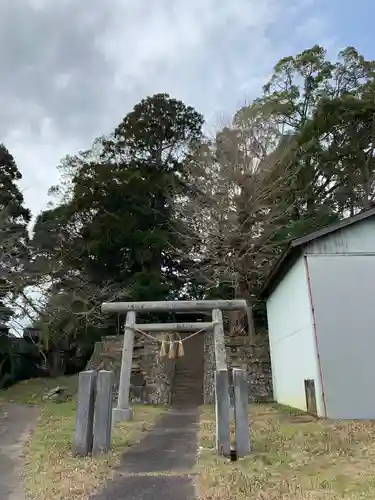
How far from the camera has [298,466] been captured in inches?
221

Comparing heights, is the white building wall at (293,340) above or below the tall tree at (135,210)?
below

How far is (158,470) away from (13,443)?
12.9ft

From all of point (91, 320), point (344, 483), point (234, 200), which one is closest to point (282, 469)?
point (344, 483)

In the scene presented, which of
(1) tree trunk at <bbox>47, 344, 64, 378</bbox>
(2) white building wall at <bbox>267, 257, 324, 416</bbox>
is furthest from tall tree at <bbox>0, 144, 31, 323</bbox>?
(2) white building wall at <bbox>267, 257, 324, 416</bbox>

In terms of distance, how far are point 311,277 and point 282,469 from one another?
17.1 ft

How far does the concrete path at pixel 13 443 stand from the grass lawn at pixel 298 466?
91.0 inches

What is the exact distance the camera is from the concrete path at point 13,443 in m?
A: 5.36

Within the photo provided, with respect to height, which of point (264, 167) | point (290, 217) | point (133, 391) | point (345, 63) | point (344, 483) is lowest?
point (344, 483)

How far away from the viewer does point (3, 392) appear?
17.9 m

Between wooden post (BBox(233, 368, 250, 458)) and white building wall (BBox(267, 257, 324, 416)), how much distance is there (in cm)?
365

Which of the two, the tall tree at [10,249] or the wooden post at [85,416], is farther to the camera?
the tall tree at [10,249]

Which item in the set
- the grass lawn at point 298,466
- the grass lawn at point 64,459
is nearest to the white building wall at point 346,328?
the grass lawn at point 298,466

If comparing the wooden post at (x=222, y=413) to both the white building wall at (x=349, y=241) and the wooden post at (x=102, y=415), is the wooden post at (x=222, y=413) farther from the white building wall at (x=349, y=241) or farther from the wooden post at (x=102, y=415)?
the white building wall at (x=349, y=241)

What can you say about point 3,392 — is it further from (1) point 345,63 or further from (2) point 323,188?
(1) point 345,63
